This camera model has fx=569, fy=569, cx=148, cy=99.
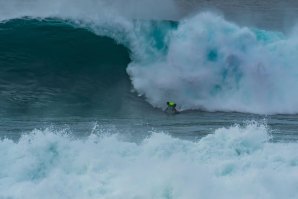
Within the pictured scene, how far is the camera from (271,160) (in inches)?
537

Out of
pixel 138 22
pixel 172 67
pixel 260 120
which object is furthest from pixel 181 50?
pixel 260 120

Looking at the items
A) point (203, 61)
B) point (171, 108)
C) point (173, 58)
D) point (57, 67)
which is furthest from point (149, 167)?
point (57, 67)

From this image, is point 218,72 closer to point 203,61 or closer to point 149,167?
point 203,61

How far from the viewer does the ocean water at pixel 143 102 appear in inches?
497

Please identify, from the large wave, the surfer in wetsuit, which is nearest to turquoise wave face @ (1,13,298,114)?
the large wave

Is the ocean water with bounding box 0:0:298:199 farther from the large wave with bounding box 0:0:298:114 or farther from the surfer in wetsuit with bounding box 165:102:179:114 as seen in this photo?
the surfer in wetsuit with bounding box 165:102:179:114

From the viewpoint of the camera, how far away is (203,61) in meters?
20.5

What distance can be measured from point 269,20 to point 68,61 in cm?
1040

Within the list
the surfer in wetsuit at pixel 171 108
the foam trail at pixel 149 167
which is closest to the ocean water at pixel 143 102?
the foam trail at pixel 149 167

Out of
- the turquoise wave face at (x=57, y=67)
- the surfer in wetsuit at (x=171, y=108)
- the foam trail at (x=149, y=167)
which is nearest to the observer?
the foam trail at (x=149, y=167)

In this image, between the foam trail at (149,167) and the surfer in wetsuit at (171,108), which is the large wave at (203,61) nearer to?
the surfer in wetsuit at (171,108)

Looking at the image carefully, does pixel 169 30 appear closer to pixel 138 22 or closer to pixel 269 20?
pixel 138 22

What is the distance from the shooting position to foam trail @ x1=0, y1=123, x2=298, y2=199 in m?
12.2

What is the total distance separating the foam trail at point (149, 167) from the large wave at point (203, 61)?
5275 mm
